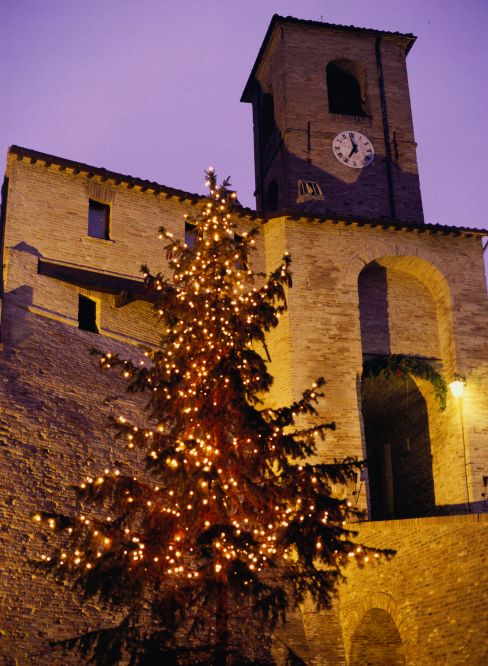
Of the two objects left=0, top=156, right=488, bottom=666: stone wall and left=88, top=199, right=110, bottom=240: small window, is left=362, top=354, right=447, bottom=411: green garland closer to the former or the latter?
left=0, top=156, right=488, bottom=666: stone wall

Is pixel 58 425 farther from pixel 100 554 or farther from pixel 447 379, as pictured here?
pixel 447 379

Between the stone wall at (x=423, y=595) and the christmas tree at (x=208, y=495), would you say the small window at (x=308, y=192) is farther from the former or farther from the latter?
the christmas tree at (x=208, y=495)

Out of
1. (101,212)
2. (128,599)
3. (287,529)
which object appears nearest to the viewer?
(128,599)

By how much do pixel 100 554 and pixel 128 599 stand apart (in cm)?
61

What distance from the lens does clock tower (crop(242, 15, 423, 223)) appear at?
2503 centimetres

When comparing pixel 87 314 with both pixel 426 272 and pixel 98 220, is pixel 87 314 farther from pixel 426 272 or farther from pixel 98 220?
pixel 426 272

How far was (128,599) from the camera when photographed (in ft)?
34.4

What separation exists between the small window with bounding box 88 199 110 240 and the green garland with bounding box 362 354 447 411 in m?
6.40

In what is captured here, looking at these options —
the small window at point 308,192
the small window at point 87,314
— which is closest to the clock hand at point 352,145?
the small window at point 308,192

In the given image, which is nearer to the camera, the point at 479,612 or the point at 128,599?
the point at 128,599

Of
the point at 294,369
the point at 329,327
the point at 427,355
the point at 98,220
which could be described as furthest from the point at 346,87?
the point at 294,369

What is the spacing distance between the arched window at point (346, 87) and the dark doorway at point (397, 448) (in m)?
8.48

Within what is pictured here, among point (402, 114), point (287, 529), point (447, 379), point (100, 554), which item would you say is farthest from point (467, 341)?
point (100, 554)

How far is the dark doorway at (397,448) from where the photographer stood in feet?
71.5
